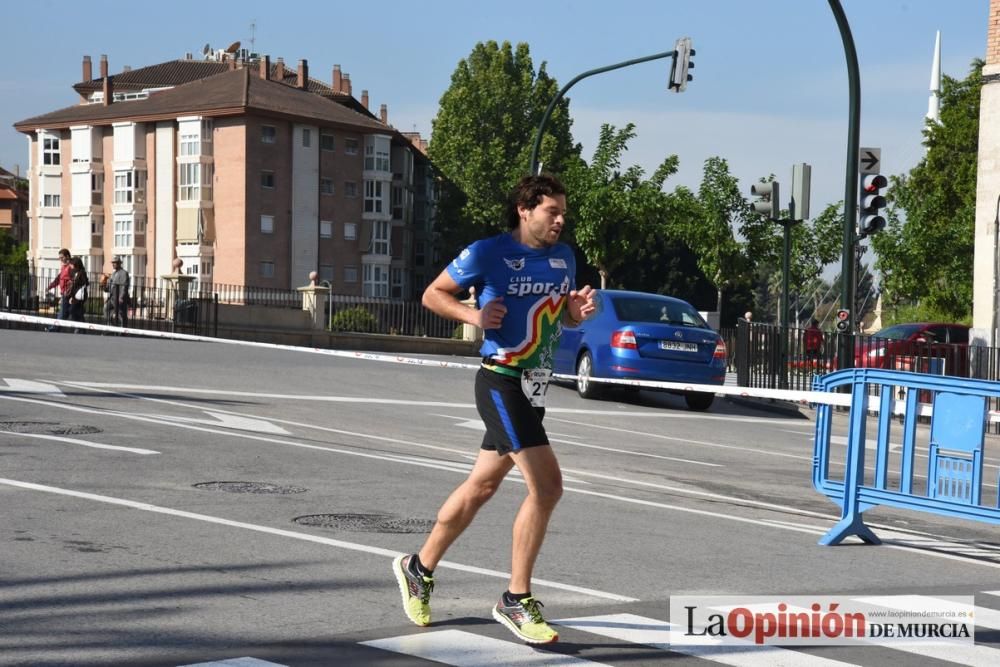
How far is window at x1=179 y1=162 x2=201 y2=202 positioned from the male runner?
8160 cm

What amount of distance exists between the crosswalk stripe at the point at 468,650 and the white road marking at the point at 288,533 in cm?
113

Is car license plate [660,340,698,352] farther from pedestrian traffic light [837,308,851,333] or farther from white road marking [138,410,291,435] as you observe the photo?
white road marking [138,410,291,435]

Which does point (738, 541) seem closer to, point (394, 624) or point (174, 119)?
point (394, 624)

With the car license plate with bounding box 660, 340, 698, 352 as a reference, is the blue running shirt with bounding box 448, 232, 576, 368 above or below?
above

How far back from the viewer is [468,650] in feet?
17.5

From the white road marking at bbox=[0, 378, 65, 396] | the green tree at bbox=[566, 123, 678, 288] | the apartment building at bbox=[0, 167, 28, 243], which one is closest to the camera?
the white road marking at bbox=[0, 378, 65, 396]

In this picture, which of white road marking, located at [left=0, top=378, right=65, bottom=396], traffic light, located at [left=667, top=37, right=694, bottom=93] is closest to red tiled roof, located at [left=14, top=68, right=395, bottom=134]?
traffic light, located at [left=667, top=37, right=694, bottom=93]

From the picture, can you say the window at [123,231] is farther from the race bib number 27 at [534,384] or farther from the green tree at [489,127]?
the race bib number 27 at [534,384]

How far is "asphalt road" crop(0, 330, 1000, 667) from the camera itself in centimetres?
543

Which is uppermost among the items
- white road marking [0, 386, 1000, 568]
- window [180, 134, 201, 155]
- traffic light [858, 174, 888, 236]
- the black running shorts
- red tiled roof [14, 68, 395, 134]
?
red tiled roof [14, 68, 395, 134]

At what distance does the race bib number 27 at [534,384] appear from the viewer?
5.78 metres

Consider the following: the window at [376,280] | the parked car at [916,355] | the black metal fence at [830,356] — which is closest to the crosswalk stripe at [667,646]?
the black metal fence at [830,356]

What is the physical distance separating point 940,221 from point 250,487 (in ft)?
167

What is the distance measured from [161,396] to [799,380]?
37.9ft
